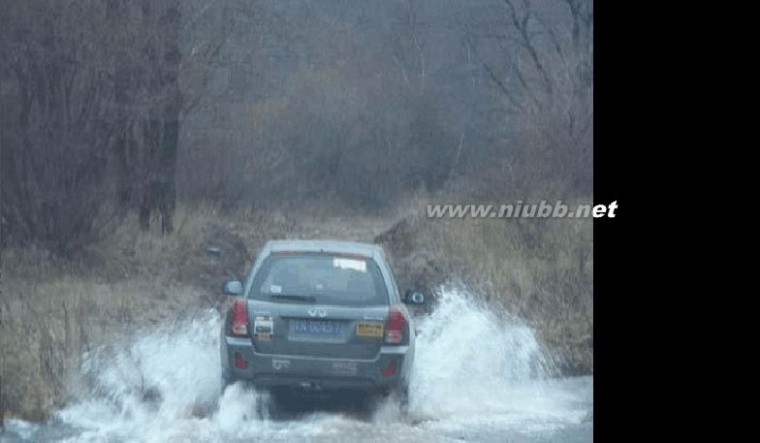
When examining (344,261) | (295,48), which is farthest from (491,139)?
(344,261)

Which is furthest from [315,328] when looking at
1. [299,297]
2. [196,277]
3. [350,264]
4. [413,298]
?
[196,277]

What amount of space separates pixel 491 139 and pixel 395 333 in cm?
1756

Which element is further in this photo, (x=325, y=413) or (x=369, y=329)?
(x=325, y=413)

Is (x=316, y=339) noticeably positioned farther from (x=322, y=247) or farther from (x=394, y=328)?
(x=322, y=247)

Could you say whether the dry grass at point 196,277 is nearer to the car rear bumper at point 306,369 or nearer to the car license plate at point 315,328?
the car rear bumper at point 306,369

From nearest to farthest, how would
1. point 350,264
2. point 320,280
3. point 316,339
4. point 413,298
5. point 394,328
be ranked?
point 316,339 → point 394,328 → point 320,280 → point 350,264 → point 413,298

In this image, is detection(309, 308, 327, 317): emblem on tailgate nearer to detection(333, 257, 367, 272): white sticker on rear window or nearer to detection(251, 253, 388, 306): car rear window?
detection(251, 253, 388, 306): car rear window

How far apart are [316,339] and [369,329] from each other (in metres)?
0.44

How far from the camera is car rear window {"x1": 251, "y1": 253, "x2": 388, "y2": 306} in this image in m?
10.4

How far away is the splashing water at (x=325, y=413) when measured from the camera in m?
10.2

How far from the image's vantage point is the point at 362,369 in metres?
10.2

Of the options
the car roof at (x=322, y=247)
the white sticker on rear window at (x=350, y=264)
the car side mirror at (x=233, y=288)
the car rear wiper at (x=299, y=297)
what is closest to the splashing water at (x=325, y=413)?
the car rear wiper at (x=299, y=297)

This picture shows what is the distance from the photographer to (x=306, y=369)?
33.5 feet
